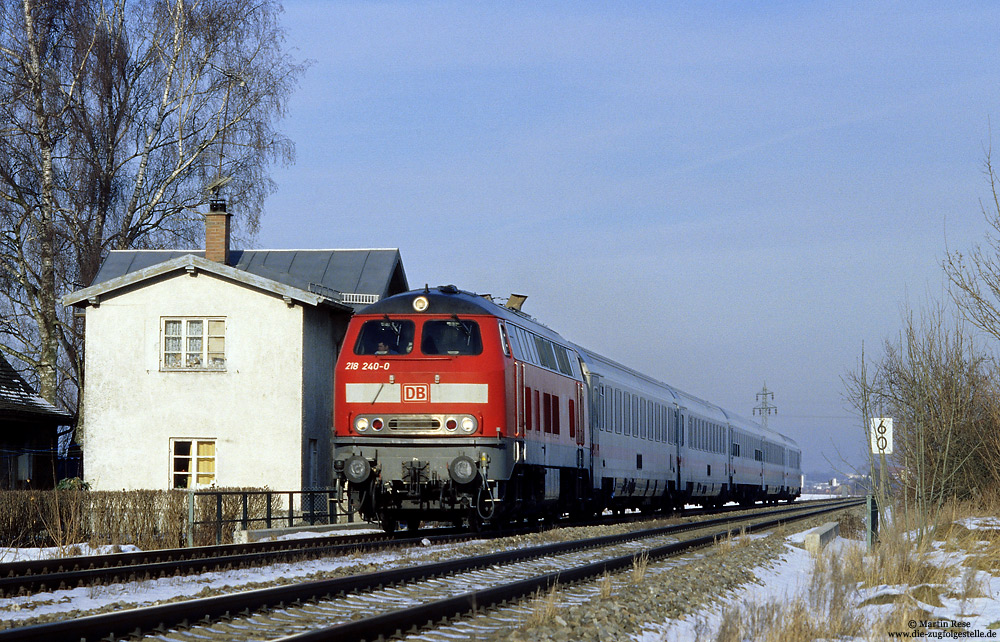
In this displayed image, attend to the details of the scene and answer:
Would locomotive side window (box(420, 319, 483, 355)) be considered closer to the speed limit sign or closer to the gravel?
the gravel

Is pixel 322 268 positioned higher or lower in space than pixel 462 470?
higher

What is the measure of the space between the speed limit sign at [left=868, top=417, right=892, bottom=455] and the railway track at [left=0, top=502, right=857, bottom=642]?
5.31 meters

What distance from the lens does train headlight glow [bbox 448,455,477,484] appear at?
16.4 metres

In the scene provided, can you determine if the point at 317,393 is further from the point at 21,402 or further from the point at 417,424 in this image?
the point at 417,424

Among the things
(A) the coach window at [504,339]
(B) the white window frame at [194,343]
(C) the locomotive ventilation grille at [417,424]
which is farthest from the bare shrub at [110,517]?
(B) the white window frame at [194,343]

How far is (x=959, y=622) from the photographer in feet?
34.0

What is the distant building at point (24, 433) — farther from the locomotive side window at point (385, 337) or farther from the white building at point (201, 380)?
the locomotive side window at point (385, 337)

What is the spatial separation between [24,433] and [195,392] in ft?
20.2

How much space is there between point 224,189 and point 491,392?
23.1m

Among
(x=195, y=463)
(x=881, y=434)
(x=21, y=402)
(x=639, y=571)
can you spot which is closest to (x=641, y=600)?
(x=639, y=571)

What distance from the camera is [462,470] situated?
16.5 meters

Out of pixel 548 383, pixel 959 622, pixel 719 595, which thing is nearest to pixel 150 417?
pixel 548 383

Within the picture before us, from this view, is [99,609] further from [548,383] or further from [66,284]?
[66,284]

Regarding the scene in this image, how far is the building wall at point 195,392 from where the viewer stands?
2714cm
